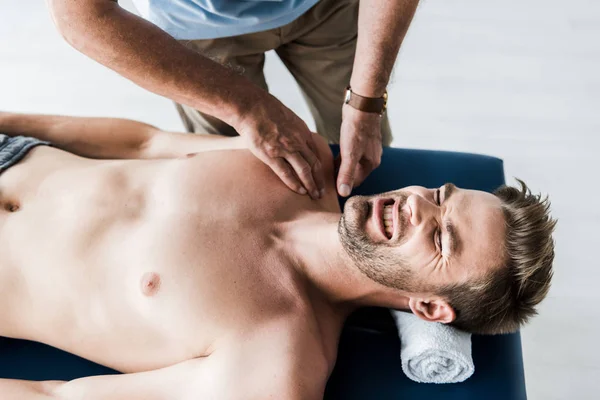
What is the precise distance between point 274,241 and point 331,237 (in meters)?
0.15

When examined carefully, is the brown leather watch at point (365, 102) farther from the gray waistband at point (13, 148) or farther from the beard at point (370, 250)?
the gray waistband at point (13, 148)

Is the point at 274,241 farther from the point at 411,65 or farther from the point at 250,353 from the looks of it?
the point at 411,65

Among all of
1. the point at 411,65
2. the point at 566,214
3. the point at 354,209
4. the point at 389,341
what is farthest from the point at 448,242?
the point at 411,65

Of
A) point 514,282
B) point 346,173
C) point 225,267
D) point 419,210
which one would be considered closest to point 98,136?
point 225,267

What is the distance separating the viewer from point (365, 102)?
1412 millimetres

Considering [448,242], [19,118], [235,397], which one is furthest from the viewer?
[19,118]

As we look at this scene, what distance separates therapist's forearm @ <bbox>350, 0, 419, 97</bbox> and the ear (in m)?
0.53

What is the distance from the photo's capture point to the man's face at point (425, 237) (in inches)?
49.4

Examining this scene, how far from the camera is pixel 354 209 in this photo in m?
1.31

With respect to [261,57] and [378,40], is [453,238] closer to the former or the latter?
[378,40]

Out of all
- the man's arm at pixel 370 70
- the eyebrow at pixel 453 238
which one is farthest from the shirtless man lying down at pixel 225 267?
the man's arm at pixel 370 70

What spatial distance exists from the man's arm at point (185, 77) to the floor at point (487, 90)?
116 cm

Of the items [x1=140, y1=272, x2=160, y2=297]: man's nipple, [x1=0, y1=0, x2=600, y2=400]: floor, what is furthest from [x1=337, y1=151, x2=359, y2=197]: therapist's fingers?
[x1=0, y1=0, x2=600, y2=400]: floor

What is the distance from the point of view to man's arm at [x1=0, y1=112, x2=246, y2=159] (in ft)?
5.22
